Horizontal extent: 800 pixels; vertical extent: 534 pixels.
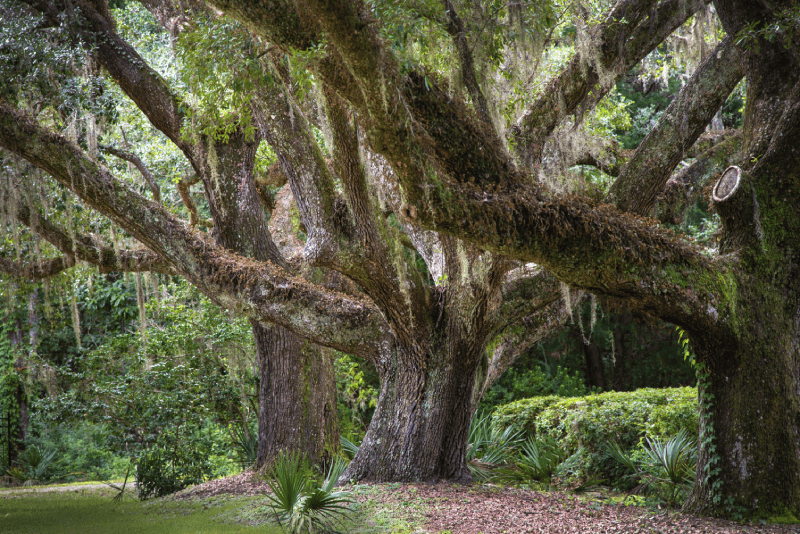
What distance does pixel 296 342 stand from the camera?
7965 millimetres

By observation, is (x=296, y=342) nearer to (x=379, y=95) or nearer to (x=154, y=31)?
(x=379, y=95)

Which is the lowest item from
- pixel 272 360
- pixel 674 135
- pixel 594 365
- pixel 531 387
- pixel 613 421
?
pixel 613 421

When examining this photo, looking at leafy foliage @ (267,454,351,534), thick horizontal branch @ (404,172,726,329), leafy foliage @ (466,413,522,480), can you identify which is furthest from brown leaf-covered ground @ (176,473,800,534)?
thick horizontal branch @ (404,172,726,329)

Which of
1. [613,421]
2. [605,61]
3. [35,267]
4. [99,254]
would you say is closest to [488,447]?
[613,421]

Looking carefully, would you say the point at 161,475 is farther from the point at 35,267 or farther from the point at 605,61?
the point at 605,61

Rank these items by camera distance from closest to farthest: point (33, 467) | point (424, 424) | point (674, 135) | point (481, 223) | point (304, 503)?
point (481, 223) → point (304, 503) → point (674, 135) → point (424, 424) → point (33, 467)

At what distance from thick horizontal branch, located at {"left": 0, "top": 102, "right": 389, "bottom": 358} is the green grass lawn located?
1.92 metres

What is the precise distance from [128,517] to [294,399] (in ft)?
7.25

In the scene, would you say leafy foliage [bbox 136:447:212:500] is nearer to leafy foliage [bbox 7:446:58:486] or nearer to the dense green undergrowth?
the dense green undergrowth

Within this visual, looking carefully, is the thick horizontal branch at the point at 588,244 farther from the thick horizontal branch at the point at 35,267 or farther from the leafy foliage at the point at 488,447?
the thick horizontal branch at the point at 35,267

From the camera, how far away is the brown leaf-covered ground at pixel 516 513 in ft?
15.6

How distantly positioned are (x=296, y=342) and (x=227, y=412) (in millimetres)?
3401

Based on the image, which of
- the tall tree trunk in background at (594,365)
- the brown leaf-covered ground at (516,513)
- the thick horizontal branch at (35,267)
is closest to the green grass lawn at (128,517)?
the brown leaf-covered ground at (516,513)

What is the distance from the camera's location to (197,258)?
6359mm
